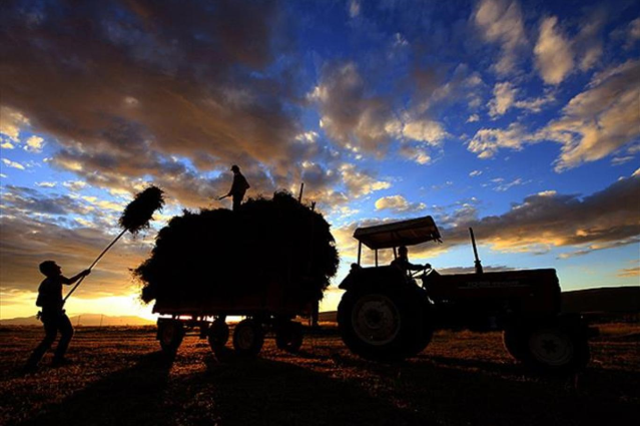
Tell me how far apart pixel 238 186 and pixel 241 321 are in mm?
4096

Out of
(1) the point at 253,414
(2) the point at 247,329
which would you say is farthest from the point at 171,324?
(1) the point at 253,414

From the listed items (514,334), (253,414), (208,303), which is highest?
(208,303)

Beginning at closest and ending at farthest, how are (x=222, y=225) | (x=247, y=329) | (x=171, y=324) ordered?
(x=247, y=329)
(x=222, y=225)
(x=171, y=324)

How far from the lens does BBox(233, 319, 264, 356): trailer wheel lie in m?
8.28

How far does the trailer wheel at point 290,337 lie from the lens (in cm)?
952

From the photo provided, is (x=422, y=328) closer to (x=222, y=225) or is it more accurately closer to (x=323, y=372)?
(x=323, y=372)

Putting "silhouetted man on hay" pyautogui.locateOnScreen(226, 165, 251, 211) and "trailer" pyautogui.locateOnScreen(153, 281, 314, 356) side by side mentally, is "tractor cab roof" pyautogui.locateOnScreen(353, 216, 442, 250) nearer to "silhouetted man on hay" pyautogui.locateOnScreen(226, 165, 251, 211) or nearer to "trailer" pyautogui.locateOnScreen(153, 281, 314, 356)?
"trailer" pyautogui.locateOnScreen(153, 281, 314, 356)

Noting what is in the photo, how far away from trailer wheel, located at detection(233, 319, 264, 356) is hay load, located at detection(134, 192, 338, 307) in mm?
734

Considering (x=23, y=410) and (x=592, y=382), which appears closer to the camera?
(x=23, y=410)

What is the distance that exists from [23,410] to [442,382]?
454cm

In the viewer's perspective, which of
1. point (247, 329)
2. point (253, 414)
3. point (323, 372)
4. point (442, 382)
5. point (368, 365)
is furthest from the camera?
point (247, 329)

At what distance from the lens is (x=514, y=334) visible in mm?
5914

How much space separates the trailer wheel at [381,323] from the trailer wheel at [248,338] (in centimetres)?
277

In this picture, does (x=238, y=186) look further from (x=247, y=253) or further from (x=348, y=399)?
(x=348, y=399)
